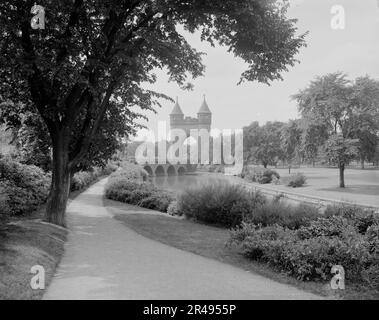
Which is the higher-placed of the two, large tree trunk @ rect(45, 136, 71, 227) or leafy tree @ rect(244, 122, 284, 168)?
leafy tree @ rect(244, 122, 284, 168)

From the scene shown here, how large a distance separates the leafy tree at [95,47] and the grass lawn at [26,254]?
2366mm

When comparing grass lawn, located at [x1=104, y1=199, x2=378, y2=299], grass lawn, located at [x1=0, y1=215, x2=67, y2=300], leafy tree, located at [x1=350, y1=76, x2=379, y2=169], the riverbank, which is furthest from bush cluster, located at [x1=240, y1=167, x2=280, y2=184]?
grass lawn, located at [x1=0, y1=215, x2=67, y2=300]

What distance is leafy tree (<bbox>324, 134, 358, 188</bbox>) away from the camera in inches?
1526

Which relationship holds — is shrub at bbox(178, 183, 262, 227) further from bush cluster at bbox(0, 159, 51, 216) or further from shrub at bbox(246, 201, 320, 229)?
bush cluster at bbox(0, 159, 51, 216)

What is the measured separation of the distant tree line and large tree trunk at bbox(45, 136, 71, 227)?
100.0 feet

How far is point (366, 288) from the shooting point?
25.7ft

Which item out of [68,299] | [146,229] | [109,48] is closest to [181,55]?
[109,48]

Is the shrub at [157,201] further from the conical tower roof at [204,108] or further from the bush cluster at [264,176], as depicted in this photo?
the conical tower roof at [204,108]

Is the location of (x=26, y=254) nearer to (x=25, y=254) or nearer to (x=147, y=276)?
(x=25, y=254)

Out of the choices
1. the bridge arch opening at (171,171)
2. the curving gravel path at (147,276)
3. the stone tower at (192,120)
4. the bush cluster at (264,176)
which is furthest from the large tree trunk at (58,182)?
the stone tower at (192,120)

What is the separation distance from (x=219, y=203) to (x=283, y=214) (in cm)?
355

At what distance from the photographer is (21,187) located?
2033 centimetres

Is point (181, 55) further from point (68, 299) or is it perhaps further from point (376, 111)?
point (376, 111)

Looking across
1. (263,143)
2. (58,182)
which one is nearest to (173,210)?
(58,182)
